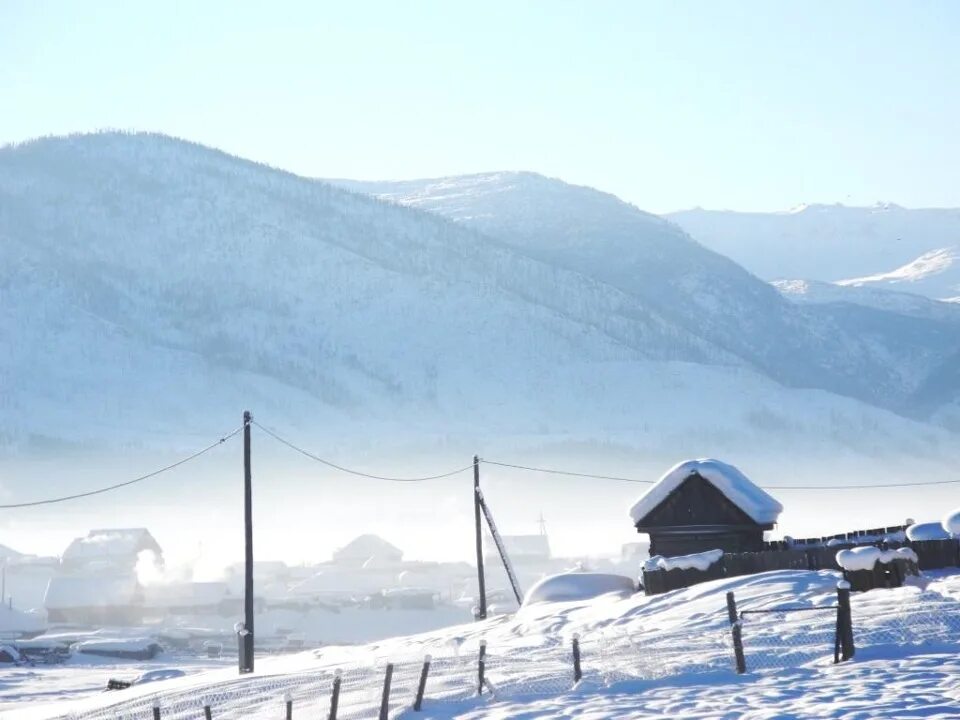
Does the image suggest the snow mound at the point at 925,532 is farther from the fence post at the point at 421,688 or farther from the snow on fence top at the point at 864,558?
the fence post at the point at 421,688

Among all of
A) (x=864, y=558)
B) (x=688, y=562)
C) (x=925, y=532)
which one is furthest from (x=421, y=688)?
(x=925, y=532)

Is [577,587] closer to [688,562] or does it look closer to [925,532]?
[688,562]

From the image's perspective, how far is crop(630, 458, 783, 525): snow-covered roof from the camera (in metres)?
51.8

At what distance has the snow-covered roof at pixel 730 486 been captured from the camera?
51750 mm

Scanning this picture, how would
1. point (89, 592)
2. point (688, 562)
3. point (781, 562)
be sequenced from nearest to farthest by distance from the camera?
point (781, 562)
point (688, 562)
point (89, 592)

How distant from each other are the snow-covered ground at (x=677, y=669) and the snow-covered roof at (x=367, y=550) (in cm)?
12236

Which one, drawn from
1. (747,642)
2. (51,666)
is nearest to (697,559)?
(747,642)

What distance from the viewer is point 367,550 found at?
551ft

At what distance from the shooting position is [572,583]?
50375 millimetres

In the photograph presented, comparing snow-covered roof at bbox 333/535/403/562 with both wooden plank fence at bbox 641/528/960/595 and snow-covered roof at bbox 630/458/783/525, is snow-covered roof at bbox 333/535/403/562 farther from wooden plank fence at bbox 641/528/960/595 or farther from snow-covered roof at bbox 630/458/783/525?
wooden plank fence at bbox 641/528/960/595

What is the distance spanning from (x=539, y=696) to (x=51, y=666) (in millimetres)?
66375

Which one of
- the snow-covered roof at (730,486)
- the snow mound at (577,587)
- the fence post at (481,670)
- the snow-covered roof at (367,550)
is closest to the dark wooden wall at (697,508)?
the snow-covered roof at (730,486)

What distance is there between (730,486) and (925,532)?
25.8 feet

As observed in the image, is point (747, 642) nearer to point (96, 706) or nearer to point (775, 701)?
point (775, 701)
